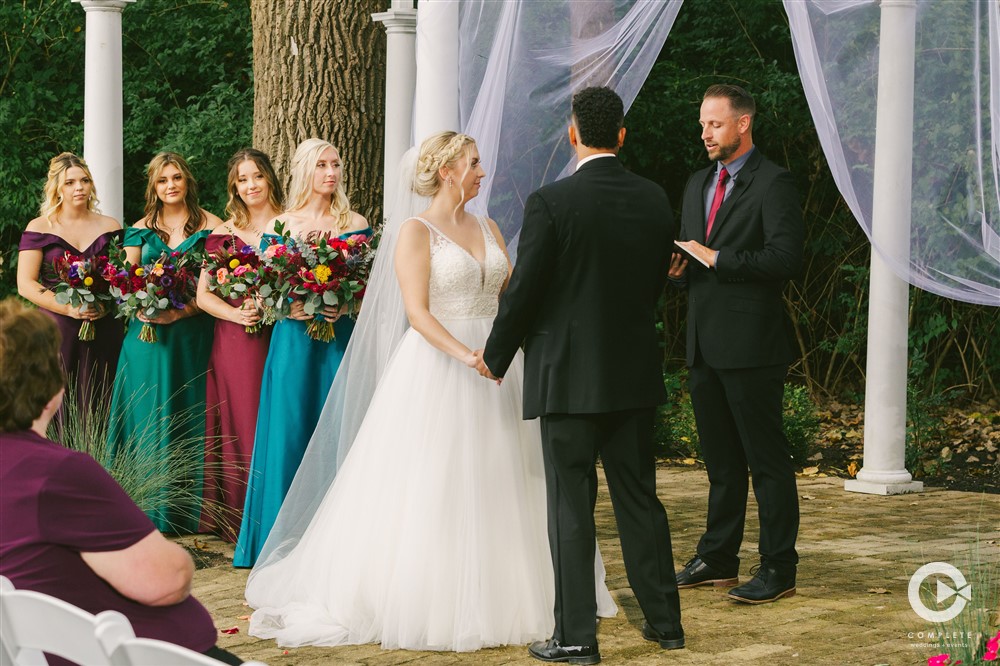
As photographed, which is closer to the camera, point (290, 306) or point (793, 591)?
point (793, 591)

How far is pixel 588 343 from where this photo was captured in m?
4.32

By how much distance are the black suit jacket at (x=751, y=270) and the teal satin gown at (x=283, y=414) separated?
1.74 metres

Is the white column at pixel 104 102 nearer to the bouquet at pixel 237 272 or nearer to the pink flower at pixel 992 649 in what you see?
the bouquet at pixel 237 272

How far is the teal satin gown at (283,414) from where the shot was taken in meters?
5.88

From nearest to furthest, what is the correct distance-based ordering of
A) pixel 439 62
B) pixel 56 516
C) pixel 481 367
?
pixel 56 516 < pixel 481 367 < pixel 439 62

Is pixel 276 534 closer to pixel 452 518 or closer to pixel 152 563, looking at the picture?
pixel 452 518

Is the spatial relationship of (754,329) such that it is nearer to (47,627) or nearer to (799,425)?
(47,627)

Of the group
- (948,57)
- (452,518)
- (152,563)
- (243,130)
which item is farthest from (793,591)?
(243,130)

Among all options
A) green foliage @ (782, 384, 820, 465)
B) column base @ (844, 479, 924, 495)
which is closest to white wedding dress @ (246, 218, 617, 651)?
column base @ (844, 479, 924, 495)

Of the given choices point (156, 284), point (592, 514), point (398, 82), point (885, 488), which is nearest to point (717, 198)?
point (592, 514)

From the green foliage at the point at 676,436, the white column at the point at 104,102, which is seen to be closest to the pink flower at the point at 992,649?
the green foliage at the point at 676,436

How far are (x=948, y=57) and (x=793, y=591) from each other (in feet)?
7.14

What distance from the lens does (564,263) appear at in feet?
14.1

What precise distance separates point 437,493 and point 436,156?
1228 millimetres
